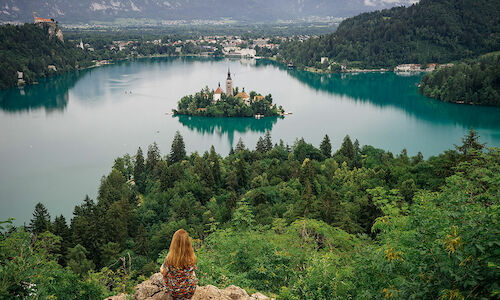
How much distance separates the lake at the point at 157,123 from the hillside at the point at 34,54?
233 centimetres

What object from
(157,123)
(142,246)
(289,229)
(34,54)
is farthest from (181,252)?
(34,54)

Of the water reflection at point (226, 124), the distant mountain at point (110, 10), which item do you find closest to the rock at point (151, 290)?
the water reflection at point (226, 124)

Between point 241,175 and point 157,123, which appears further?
point 157,123

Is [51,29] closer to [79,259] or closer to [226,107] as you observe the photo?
[226,107]

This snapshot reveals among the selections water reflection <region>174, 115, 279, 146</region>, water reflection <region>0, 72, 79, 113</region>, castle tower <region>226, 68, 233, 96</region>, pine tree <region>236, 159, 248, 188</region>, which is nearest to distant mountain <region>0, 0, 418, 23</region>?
water reflection <region>0, 72, 79, 113</region>

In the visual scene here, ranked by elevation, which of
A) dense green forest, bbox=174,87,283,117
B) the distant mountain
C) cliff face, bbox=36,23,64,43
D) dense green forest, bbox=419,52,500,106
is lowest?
dense green forest, bbox=174,87,283,117

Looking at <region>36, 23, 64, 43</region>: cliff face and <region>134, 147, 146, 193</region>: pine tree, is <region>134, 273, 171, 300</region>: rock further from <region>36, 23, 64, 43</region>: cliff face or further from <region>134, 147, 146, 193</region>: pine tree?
<region>36, 23, 64, 43</region>: cliff face

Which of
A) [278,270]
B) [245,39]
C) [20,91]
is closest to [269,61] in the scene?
[245,39]

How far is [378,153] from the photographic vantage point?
21.1 m

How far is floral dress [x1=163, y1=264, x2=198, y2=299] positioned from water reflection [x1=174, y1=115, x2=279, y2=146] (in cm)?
2624

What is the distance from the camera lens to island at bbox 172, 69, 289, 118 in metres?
35.0

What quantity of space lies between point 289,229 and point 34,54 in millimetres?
57221

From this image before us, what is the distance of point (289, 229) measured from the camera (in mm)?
9031

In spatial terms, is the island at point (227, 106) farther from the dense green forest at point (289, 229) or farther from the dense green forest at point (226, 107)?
the dense green forest at point (289, 229)
